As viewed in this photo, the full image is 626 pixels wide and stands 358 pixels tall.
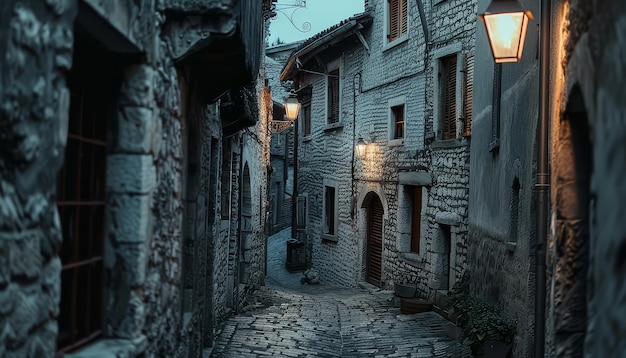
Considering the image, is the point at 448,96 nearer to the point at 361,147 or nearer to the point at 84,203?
the point at 361,147

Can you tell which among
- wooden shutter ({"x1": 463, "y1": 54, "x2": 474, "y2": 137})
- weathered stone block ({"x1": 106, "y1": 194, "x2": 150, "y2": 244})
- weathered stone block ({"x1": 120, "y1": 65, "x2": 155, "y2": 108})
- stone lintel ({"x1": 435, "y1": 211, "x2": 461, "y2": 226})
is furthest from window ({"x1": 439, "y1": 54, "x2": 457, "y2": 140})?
weathered stone block ({"x1": 106, "y1": 194, "x2": 150, "y2": 244})

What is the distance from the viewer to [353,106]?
15.1m

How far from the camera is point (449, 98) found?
35.5 ft

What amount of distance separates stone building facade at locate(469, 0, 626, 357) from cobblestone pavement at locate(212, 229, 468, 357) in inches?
46.2

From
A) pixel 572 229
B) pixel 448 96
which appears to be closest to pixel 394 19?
pixel 448 96

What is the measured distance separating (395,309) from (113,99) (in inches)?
313

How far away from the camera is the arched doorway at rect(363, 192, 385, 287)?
13.7 m

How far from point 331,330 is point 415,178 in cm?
377

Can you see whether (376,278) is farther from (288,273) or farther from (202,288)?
(202,288)

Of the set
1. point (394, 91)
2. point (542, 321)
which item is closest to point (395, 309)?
point (394, 91)

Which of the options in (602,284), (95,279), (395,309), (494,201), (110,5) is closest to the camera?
(602,284)

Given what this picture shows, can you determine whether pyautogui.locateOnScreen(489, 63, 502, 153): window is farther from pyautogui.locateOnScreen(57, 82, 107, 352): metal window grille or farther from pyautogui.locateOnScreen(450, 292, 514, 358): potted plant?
pyautogui.locateOnScreen(57, 82, 107, 352): metal window grille

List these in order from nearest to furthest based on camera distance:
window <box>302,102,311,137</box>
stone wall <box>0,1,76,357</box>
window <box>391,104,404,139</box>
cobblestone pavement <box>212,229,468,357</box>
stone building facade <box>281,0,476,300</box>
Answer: stone wall <box>0,1,76,357</box> → cobblestone pavement <box>212,229,468,357</box> → stone building facade <box>281,0,476,300</box> → window <box>391,104,404,139</box> → window <box>302,102,311,137</box>

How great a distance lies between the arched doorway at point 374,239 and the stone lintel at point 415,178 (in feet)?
4.83
